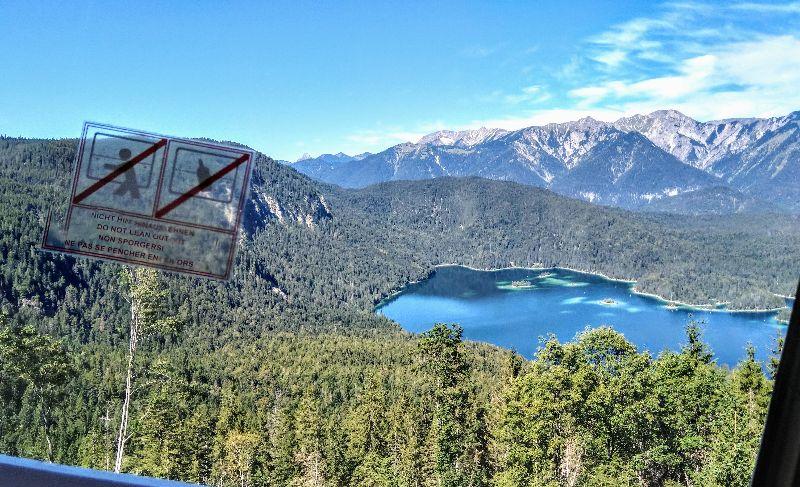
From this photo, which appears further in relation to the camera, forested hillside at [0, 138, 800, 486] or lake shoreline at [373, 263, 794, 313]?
lake shoreline at [373, 263, 794, 313]

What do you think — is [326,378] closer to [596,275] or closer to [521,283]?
[521,283]

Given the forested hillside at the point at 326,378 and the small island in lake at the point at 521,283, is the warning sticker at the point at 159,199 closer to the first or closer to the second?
the forested hillside at the point at 326,378

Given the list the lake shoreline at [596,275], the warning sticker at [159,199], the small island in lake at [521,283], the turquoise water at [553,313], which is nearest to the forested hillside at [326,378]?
the warning sticker at [159,199]

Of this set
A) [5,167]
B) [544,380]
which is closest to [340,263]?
[5,167]

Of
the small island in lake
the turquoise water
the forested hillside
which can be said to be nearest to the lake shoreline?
the turquoise water

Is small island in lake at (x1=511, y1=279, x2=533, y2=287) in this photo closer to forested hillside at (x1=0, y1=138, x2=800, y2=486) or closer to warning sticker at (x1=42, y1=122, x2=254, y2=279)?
forested hillside at (x1=0, y1=138, x2=800, y2=486)

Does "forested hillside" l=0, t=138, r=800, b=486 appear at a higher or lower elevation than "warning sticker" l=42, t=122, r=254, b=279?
lower

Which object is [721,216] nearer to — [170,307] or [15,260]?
[15,260]
